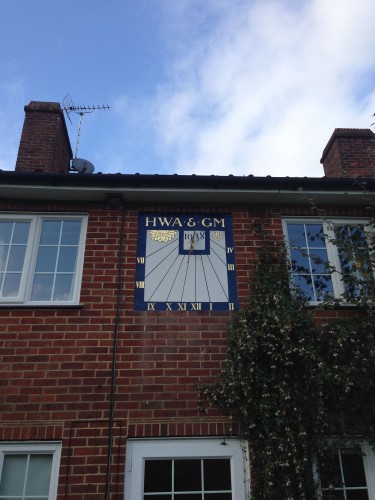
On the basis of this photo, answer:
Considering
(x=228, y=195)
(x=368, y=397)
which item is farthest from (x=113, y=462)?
(x=228, y=195)

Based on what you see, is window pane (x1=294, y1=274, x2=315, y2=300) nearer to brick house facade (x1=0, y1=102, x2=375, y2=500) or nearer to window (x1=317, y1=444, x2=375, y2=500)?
brick house facade (x1=0, y1=102, x2=375, y2=500)

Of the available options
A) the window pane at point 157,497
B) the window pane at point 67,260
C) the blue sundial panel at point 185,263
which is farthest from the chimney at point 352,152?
the window pane at point 157,497

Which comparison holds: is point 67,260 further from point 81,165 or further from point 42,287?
point 81,165

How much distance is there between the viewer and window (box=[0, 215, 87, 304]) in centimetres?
618

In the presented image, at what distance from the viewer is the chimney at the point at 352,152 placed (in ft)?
28.3

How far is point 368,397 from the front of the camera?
5.47 metres

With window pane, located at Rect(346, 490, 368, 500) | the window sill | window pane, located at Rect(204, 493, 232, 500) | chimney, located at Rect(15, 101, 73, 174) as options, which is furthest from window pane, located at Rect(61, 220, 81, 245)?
window pane, located at Rect(346, 490, 368, 500)

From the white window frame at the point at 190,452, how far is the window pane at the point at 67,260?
2.46 metres

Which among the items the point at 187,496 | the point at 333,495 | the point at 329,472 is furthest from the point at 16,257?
the point at 333,495

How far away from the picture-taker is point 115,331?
233 inches

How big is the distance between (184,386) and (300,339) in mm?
1551

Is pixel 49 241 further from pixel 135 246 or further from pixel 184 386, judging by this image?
pixel 184 386

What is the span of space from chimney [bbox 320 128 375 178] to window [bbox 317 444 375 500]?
198 inches

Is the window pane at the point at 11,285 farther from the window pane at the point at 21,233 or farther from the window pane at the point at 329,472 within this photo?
the window pane at the point at 329,472
